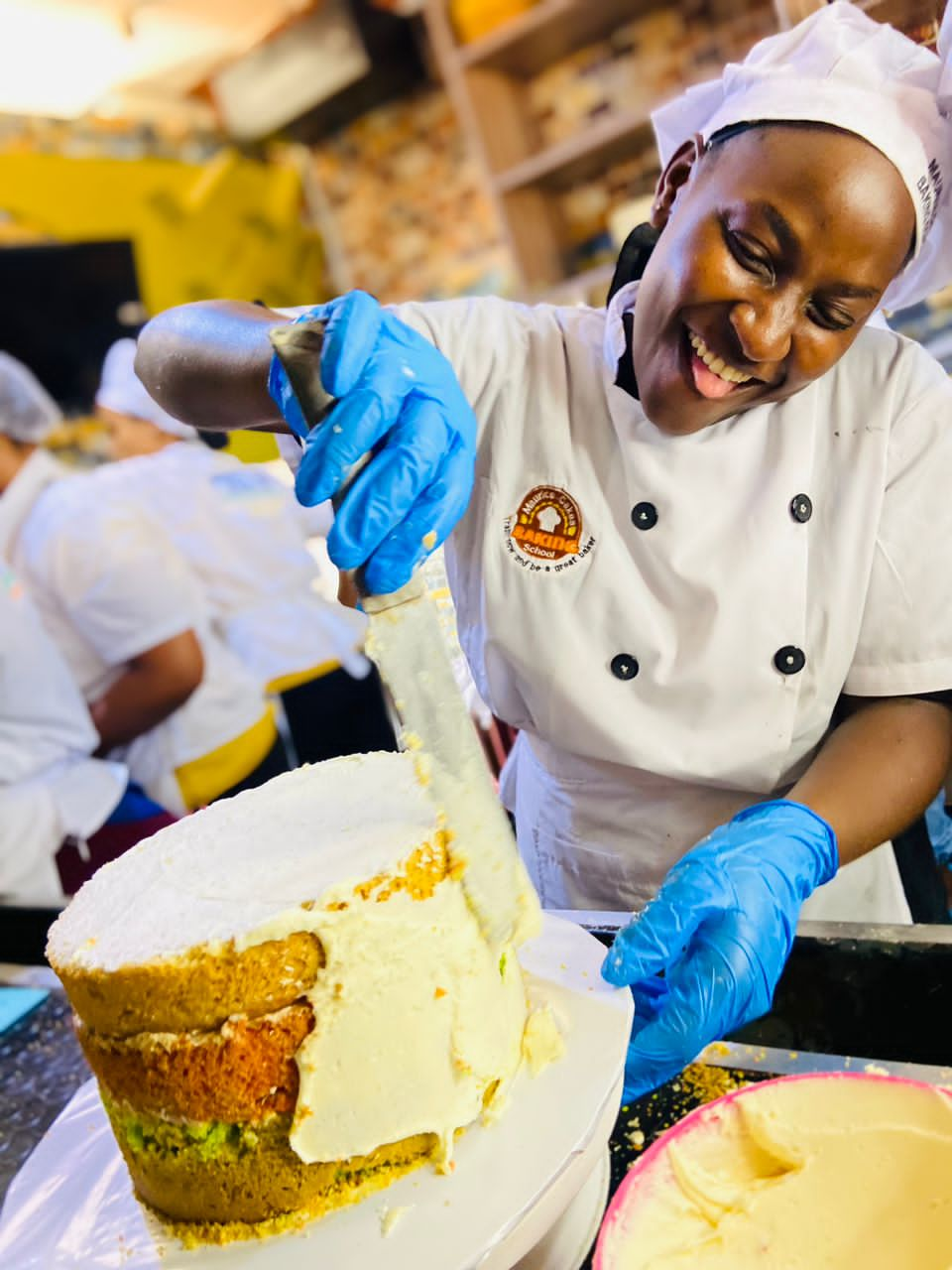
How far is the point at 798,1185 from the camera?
28.5 inches

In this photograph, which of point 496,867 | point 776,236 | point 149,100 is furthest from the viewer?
point 149,100

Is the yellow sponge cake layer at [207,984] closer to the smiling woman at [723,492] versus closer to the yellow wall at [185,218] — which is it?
the smiling woman at [723,492]

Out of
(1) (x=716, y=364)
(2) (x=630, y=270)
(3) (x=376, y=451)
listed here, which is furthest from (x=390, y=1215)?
(2) (x=630, y=270)

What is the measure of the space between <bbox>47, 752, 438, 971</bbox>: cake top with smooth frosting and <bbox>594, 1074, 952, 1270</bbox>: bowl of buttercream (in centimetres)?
30

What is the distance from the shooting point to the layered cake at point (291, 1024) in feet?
2.49

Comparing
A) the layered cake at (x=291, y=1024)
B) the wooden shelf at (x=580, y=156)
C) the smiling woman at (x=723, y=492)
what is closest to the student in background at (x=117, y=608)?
the smiling woman at (x=723, y=492)

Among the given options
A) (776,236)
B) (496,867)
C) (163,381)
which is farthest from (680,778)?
(163,381)

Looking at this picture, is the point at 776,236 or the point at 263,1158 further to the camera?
the point at 776,236

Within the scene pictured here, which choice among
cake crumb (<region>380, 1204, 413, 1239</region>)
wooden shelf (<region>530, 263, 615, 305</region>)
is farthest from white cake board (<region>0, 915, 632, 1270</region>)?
wooden shelf (<region>530, 263, 615, 305</region>)

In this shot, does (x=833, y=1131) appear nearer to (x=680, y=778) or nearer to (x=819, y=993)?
(x=819, y=993)

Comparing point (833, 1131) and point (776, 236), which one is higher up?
point (776, 236)

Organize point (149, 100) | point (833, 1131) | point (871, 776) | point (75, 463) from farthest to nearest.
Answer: point (149, 100), point (75, 463), point (871, 776), point (833, 1131)

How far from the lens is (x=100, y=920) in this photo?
822mm

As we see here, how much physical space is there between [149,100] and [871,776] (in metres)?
5.05
